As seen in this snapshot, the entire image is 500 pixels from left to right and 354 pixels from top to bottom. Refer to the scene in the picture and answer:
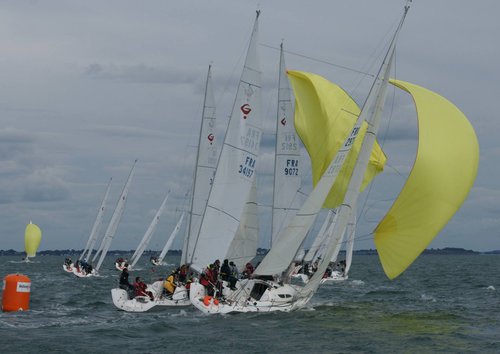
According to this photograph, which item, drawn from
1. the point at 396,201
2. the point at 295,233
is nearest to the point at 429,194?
the point at 396,201

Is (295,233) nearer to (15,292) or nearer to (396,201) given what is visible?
(396,201)

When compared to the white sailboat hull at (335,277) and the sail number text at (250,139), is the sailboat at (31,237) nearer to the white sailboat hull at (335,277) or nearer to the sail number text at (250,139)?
the white sailboat hull at (335,277)

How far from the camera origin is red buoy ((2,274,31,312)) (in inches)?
893

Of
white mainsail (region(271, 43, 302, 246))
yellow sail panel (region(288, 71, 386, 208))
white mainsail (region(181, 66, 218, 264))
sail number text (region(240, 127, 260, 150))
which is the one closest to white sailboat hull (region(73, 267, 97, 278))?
white mainsail (region(181, 66, 218, 264))

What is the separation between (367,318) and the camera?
76.4 ft

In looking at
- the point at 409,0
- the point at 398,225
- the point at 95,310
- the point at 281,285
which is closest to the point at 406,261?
the point at 398,225

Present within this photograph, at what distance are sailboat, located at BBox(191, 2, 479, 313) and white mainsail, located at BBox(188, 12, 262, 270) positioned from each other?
2.12 metres

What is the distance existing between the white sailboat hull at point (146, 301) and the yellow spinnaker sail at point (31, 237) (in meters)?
66.5

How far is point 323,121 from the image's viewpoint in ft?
95.3

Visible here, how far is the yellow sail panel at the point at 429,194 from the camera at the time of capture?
810 inches

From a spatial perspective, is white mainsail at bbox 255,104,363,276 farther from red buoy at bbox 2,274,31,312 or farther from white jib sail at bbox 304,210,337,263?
white jib sail at bbox 304,210,337,263

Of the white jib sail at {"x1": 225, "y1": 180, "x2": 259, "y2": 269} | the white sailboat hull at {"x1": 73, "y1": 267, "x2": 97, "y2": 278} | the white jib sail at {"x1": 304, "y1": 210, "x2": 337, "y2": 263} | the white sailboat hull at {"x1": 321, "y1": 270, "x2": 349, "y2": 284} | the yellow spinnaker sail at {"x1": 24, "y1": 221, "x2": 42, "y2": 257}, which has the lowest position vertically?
the yellow spinnaker sail at {"x1": 24, "y1": 221, "x2": 42, "y2": 257}

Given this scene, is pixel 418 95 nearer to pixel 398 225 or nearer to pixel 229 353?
pixel 398 225

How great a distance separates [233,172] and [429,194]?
6.53m
